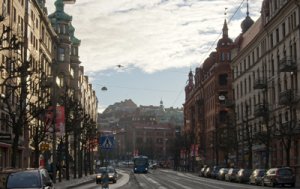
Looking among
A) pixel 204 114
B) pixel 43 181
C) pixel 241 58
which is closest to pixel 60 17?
pixel 241 58

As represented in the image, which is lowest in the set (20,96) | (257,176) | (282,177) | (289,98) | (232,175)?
(232,175)

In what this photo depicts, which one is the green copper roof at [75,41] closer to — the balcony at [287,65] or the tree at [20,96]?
the balcony at [287,65]

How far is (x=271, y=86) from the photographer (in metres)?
75.5

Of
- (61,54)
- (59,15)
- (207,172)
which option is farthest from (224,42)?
(207,172)

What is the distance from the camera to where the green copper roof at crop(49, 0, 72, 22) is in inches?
3900

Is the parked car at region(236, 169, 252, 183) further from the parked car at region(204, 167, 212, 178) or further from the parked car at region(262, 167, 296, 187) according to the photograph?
the parked car at region(204, 167, 212, 178)

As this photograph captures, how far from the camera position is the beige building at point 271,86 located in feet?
207

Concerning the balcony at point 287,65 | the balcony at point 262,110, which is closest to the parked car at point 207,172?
the balcony at point 262,110

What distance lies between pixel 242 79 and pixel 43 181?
76.9 metres

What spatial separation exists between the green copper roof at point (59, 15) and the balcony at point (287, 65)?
148 ft

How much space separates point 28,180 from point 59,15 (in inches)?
3245

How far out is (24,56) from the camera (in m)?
60.4

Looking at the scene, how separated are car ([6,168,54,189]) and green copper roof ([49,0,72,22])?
7929 centimetres

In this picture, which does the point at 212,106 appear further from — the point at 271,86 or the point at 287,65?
the point at 287,65
